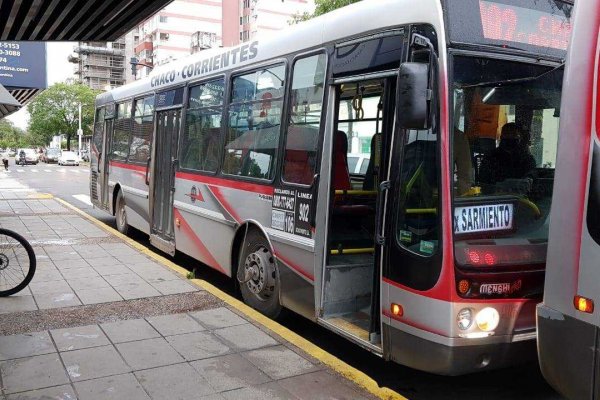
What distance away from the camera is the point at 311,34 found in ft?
16.4

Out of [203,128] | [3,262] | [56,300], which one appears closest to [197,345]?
[56,300]

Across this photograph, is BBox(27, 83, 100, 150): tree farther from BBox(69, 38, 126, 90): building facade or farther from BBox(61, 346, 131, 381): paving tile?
BBox(61, 346, 131, 381): paving tile

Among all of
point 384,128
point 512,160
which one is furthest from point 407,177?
point 512,160

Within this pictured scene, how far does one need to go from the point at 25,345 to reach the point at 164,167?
14.3 feet

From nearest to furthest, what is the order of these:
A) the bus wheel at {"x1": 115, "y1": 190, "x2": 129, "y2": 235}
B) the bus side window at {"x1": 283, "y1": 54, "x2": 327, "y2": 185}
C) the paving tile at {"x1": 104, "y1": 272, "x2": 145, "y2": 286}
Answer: the bus side window at {"x1": 283, "y1": 54, "x2": 327, "y2": 185} < the paving tile at {"x1": 104, "y1": 272, "x2": 145, "y2": 286} < the bus wheel at {"x1": 115, "y1": 190, "x2": 129, "y2": 235}

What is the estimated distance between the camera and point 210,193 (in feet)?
22.2

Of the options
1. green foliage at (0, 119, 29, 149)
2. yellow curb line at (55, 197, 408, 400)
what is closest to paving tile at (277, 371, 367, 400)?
yellow curb line at (55, 197, 408, 400)

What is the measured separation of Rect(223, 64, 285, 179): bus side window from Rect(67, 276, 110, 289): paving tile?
2.01m

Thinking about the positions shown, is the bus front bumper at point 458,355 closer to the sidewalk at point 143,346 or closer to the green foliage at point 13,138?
the sidewalk at point 143,346

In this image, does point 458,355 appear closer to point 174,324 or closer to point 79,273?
point 174,324

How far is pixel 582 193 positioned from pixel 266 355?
2.67 m

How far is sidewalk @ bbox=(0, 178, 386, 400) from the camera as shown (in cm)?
377

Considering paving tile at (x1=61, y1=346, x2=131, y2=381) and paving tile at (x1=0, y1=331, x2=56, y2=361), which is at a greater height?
paving tile at (x1=61, y1=346, x2=131, y2=381)

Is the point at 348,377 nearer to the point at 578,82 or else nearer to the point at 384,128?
the point at 384,128
